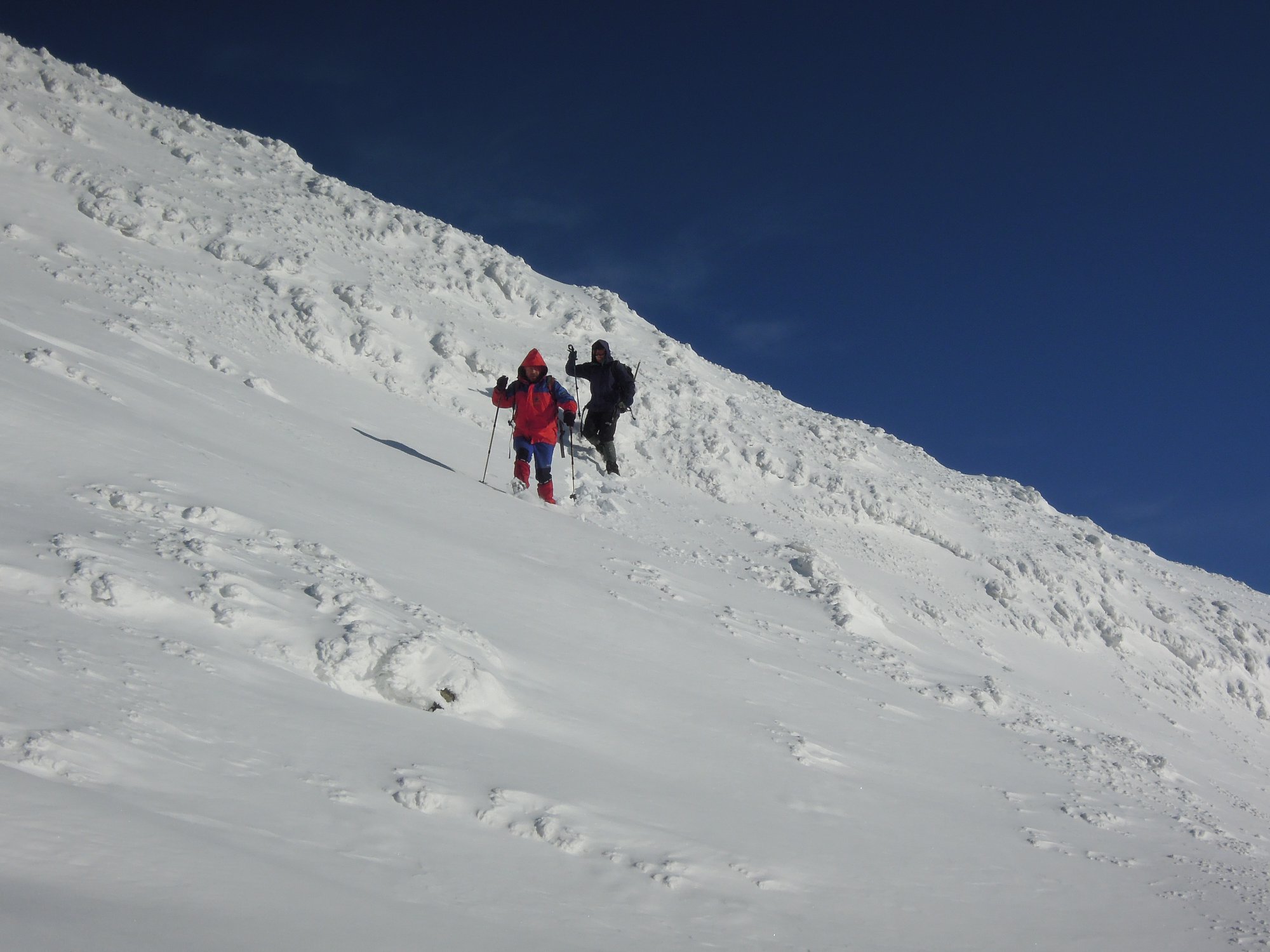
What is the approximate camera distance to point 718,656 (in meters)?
8.66

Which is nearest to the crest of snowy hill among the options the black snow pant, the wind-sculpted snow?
the wind-sculpted snow

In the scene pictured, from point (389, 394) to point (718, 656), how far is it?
359 inches

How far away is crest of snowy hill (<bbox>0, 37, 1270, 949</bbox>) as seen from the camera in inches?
150

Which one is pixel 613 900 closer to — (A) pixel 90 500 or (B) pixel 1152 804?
(A) pixel 90 500

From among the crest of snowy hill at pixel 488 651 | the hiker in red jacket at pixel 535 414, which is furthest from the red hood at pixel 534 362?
the crest of snowy hill at pixel 488 651

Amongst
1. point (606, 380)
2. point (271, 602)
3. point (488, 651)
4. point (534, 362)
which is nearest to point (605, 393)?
point (606, 380)

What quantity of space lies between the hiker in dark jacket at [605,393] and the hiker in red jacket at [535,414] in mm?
2171

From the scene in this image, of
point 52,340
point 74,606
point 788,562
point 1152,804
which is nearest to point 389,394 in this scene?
point 52,340

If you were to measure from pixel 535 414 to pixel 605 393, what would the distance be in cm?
265

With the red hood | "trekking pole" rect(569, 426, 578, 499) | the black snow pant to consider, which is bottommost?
"trekking pole" rect(569, 426, 578, 499)

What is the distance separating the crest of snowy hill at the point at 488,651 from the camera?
3.81 metres

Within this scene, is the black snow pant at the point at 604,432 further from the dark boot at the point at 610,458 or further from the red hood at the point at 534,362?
the red hood at the point at 534,362

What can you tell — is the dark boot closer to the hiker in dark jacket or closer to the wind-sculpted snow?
the hiker in dark jacket

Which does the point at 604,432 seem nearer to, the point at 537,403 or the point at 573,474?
the point at 573,474
